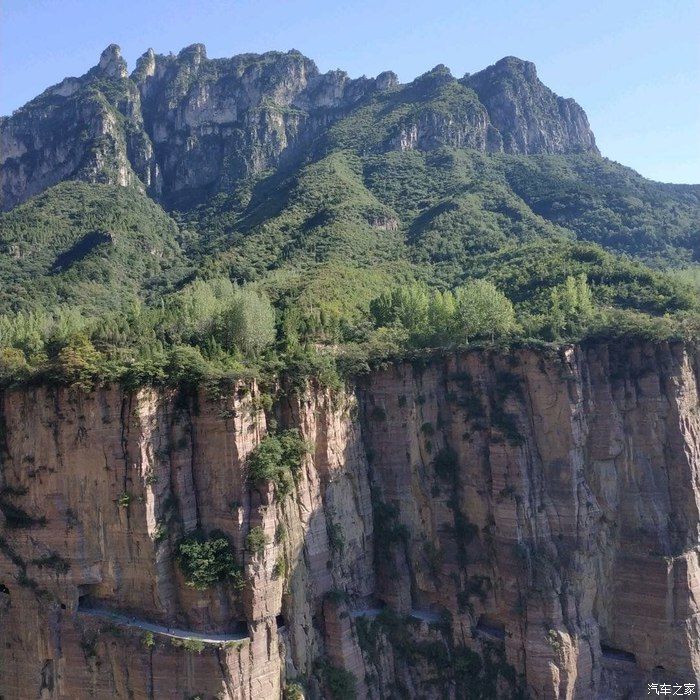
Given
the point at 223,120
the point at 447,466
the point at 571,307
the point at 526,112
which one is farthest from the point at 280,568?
the point at 526,112

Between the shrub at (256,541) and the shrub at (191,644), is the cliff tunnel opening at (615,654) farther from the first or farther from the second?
the shrub at (191,644)

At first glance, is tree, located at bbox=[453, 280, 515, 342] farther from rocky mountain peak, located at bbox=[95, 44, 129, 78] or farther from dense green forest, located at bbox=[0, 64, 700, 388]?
rocky mountain peak, located at bbox=[95, 44, 129, 78]

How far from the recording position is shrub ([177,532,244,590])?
28625mm

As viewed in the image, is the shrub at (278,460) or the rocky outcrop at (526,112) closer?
the shrub at (278,460)

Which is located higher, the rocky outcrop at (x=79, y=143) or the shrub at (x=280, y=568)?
the rocky outcrop at (x=79, y=143)

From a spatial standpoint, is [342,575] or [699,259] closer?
[342,575]

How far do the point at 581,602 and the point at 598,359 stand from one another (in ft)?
40.9

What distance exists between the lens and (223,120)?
111 metres

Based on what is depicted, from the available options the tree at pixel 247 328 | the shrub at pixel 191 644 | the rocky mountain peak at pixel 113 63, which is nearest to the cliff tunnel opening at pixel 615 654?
the shrub at pixel 191 644

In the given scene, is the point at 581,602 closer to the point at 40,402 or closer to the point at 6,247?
the point at 40,402

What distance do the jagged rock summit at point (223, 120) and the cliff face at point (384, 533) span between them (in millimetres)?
68066

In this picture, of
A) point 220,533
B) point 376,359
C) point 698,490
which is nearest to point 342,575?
point 220,533

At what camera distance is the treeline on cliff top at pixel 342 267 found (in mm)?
35625

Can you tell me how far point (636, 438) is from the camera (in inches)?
1383
